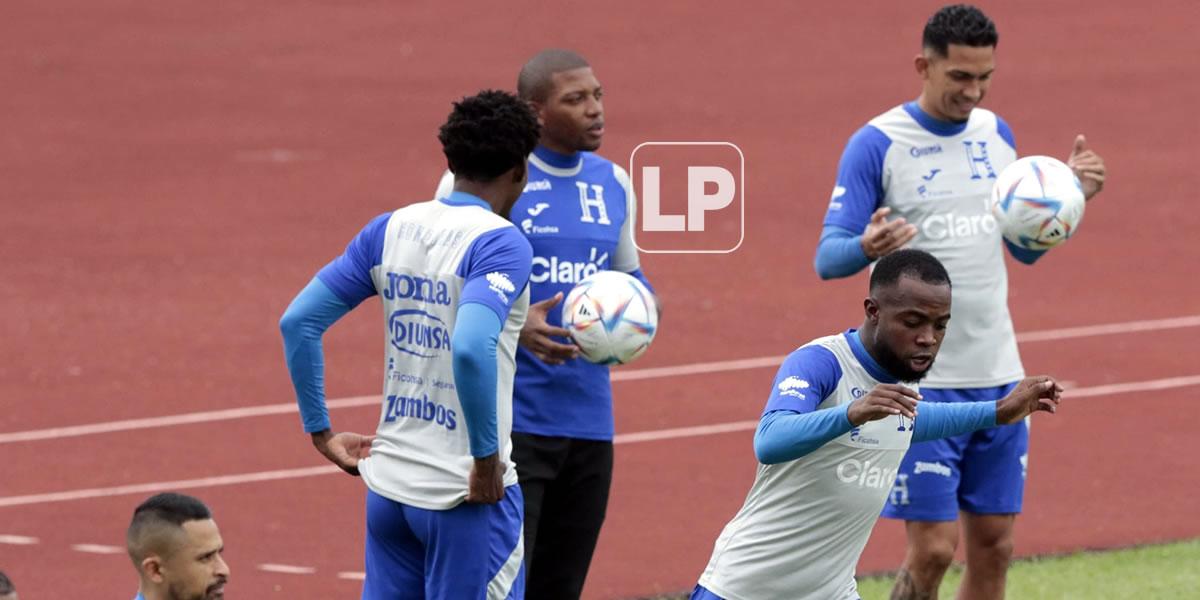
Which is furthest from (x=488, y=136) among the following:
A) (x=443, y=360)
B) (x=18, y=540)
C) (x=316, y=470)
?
(x=316, y=470)

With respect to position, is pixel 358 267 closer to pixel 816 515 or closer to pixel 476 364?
pixel 476 364

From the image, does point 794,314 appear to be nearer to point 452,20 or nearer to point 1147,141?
point 1147,141

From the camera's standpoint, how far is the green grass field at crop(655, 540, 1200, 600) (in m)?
9.23

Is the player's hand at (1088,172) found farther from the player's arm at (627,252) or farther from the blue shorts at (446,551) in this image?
the blue shorts at (446,551)

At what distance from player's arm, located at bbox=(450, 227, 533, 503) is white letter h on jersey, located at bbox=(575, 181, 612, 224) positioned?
53.2 inches

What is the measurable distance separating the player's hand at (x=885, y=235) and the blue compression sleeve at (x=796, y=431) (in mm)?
1903

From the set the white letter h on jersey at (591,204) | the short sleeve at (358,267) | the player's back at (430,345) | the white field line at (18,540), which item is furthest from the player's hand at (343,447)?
the white field line at (18,540)

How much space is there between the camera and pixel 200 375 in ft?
43.8

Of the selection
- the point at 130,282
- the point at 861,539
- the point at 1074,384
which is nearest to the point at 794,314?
the point at 1074,384

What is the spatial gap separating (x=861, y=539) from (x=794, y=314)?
863 cm

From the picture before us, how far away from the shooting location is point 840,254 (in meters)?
7.81

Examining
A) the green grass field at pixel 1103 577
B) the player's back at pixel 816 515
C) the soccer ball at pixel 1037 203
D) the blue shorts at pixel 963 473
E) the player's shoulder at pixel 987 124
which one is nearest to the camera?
the player's back at pixel 816 515

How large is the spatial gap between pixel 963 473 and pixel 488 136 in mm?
2882

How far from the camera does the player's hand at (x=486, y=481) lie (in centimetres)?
607
